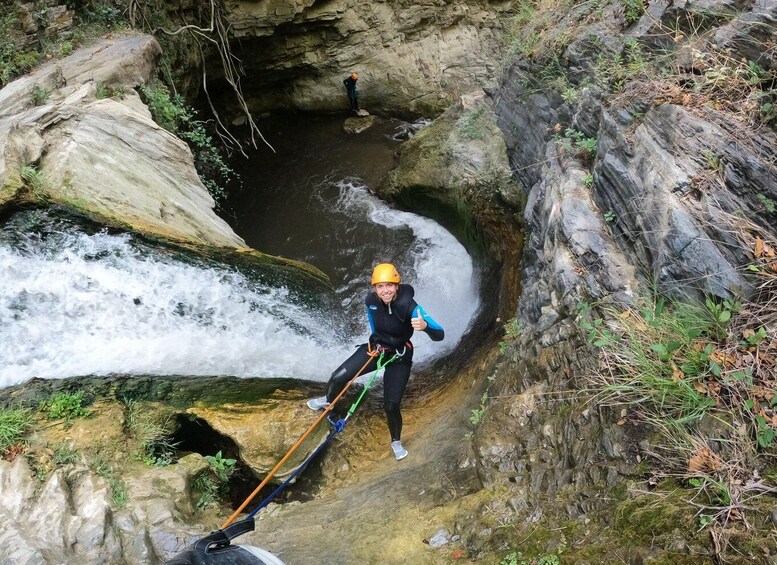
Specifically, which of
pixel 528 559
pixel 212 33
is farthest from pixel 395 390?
pixel 212 33

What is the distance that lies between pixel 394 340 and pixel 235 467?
1.77 m

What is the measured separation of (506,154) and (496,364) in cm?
366

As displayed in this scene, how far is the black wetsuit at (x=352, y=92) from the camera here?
1235cm

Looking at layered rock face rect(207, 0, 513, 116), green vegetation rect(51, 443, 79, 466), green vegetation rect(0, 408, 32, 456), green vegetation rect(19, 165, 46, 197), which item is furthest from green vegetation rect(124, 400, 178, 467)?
layered rock face rect(207, 0, 513, 116)

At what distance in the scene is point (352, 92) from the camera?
12.5 metres

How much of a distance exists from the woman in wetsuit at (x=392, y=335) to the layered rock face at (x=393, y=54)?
30.1ft

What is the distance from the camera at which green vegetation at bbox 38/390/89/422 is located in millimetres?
4258

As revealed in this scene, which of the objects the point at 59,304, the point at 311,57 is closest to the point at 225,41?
the point at 311,57

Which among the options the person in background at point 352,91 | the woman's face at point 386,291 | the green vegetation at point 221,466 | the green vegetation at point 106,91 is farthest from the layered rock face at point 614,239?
the person in background at point 352,91

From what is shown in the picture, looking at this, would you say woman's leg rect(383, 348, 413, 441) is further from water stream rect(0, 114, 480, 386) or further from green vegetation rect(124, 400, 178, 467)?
green vegetation rect(124, 400, 178, 467)

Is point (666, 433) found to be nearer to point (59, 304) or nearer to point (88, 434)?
point (88, 434)

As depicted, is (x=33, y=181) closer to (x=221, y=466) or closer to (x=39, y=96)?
(x=39, y=96)

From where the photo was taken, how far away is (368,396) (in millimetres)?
5590

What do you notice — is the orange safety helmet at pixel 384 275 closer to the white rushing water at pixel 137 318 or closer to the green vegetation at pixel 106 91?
the white rushing water at pixel 137 318
